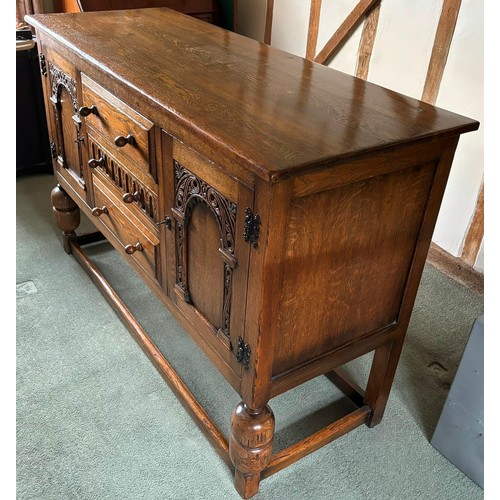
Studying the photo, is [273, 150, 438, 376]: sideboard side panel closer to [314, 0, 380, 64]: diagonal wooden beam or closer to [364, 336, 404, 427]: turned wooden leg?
[364, 336, 404, 427]: turned wooden leg

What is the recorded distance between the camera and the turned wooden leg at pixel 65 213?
7.56 ft

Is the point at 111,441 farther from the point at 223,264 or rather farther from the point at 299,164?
the point at 299,164

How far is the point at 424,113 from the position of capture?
1299 millimetres

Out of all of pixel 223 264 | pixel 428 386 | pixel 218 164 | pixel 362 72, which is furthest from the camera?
pixel 362 72

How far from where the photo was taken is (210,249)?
1.32m

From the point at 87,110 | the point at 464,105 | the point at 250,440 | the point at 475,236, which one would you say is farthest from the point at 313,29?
the point at 250,440

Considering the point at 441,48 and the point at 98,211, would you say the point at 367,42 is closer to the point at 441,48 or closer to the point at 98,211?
the point at 441,48

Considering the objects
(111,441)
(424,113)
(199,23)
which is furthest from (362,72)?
(111,441)

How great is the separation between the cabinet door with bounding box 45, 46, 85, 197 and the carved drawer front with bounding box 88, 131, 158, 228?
0.13m

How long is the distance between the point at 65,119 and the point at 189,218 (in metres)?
0.88

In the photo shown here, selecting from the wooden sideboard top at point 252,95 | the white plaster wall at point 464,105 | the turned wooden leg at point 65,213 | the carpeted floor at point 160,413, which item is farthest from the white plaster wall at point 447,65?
the turned wooden leg at point 65,213

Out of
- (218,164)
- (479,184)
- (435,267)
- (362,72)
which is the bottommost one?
(435,267)

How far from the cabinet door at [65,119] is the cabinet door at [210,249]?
0.65m

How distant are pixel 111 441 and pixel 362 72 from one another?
1990 mm
